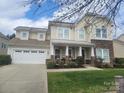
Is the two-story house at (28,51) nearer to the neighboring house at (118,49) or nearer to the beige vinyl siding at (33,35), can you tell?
the beige vinyl siding at (33,35)

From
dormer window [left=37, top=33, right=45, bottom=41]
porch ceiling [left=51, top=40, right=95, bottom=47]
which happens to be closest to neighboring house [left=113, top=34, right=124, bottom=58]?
porch ceiling [left=51, top=40, right=95, bottom=47]

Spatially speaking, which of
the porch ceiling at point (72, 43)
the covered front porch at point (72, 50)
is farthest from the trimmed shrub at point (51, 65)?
the porch ceiling at point (72, 43)

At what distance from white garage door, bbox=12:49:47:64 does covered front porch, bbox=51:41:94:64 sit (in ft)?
8.13

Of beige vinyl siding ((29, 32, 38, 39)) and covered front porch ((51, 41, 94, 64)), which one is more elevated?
beige vinyl siding ((29, 32, 38, 39))

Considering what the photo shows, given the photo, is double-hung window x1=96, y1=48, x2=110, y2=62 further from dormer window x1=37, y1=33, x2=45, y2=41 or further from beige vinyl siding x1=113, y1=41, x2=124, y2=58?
dormer window x1=37, y1=33, x2=45, y2=41

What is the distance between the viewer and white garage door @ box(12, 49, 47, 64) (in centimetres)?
3281

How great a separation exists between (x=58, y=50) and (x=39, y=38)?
615 cm

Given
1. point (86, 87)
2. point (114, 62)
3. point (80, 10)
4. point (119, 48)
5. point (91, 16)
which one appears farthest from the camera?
point (119, 48)

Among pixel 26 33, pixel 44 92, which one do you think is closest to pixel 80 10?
pixel 44 92

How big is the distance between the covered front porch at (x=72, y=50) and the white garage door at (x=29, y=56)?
2.48 metres

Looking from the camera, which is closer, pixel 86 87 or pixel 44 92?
pixel 44 92

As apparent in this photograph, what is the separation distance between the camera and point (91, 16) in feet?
29.6

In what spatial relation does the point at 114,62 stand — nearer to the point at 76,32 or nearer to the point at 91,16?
the point at 76,32

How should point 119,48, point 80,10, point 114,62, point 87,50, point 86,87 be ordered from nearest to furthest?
point 80,10, point 86,87, point 114,62, point 87,50, point 119,48
